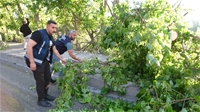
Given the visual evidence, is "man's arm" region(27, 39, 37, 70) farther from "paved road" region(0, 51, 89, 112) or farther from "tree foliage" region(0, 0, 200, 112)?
"paved road" region(0, 51, 89, 112)

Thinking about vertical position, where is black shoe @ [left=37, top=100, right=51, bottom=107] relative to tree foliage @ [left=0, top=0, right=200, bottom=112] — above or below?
below

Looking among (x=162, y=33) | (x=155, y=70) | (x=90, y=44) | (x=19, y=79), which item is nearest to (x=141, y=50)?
(x=155, y=70)

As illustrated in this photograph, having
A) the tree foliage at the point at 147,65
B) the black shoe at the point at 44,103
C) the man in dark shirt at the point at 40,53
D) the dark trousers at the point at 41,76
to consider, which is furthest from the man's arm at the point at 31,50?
the black shoe at the point at 44,103

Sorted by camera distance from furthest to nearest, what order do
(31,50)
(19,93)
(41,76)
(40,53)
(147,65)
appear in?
(19,93), (41,76), (40,53), (31,50), (147,65)

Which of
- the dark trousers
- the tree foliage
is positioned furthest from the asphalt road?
the tree foliage

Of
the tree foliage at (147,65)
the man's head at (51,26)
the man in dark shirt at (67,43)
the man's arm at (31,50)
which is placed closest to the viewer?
the tree foliage at (147,65)

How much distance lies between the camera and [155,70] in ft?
11.6

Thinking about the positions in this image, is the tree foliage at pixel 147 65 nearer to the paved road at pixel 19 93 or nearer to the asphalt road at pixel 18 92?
the paved road at pixel 19 93

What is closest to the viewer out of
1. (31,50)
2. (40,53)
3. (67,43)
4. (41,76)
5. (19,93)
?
(31,50)

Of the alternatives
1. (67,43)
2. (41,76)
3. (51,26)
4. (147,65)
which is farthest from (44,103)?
A: (147,65)

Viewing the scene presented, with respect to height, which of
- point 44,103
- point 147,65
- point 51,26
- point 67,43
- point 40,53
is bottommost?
point 44,103

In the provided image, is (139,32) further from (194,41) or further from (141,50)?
(194,41)

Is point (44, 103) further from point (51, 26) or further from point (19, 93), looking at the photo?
point (51, 26)

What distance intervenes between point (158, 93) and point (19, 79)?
4371 mm
